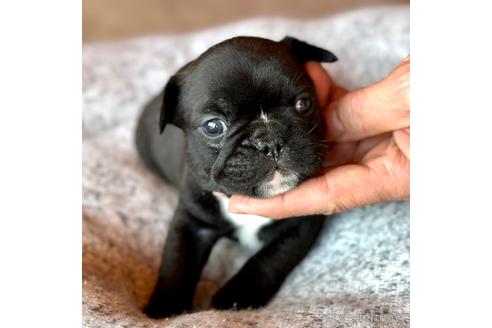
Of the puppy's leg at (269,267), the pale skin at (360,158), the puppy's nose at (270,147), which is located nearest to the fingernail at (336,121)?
the pale skin at (360,158)

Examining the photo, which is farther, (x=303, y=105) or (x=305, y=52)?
(x=305, y=52)

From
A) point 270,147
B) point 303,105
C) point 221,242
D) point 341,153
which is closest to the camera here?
point 270,147

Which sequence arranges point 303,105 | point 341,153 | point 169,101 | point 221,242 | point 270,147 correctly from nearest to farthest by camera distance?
point 270,147 < point 303,105 < point 169,101 < point 341,153 < point 221,242

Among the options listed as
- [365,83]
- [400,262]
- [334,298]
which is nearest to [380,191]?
[400,262]

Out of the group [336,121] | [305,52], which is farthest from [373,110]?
[305,52]

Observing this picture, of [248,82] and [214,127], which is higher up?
[248,82]

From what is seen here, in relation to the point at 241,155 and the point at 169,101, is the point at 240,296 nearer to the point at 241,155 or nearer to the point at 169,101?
the point at 241,155
